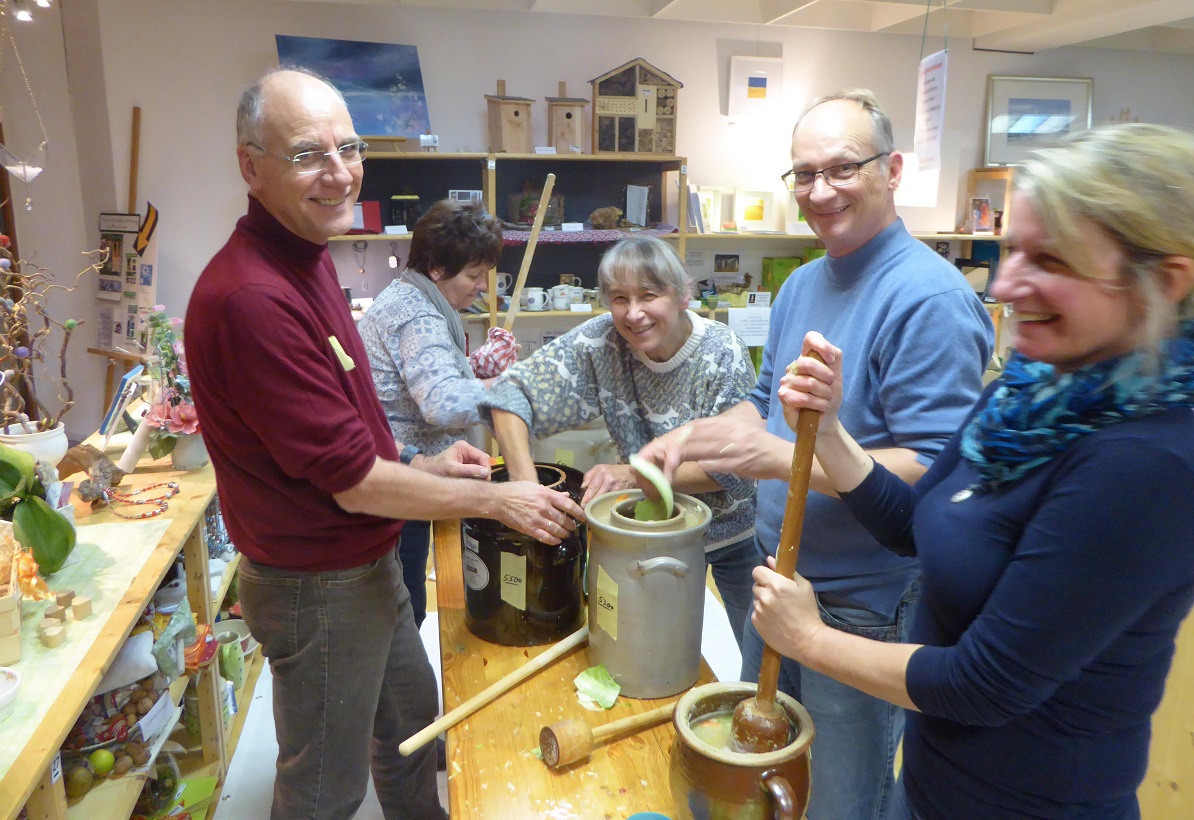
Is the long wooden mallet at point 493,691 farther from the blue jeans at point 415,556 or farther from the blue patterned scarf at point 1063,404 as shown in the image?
the blue jeans at point 415,556

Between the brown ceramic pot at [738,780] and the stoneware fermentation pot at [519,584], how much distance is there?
0.46 meters

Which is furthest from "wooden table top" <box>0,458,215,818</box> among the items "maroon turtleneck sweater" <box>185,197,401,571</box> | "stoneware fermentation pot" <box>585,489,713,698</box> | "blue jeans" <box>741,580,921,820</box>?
"blue jeans" <box>741,580,921,820</box>

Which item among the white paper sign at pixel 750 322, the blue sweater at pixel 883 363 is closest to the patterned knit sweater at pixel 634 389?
the blue sweater at pixel 883 363

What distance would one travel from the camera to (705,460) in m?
1.28

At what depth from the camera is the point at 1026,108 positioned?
4.79 metres

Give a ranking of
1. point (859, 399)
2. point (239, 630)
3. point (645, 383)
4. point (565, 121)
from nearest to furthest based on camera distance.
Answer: point (859, 399)
point (645, 383)
point (239, 630)
point (565, 121)

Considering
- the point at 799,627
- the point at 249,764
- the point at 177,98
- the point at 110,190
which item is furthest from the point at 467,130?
the point at 799,627

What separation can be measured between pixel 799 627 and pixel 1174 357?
470mm

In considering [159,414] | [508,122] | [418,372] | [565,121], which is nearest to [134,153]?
[508,122]

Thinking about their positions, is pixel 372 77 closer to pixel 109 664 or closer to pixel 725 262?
pixel 725 262

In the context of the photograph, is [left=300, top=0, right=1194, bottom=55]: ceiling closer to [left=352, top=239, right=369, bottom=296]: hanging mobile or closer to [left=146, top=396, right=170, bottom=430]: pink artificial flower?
[left=352, top=239, right=369, bottom=296]: hanging mobile

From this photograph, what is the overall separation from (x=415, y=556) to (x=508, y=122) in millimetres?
2484

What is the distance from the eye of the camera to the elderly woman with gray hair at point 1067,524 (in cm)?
70

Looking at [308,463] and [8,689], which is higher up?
[308,463]
